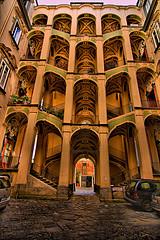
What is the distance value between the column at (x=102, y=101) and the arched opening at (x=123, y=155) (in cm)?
268

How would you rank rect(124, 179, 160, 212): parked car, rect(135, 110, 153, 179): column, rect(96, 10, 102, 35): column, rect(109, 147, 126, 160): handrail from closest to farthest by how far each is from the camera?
rect(124, 179, 160, 212): parked car < rect(135, 110, 153, 179): column < rect(109, 147, 126, 160): handrail < rect(96, 10, 102, 35): column

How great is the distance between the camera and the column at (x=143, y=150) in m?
12.5

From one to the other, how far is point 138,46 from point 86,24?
7815 millimetres

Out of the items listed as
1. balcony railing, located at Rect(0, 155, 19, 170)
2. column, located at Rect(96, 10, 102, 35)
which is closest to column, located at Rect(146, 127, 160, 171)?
column, located at Rect(96, 10, 102, 35)

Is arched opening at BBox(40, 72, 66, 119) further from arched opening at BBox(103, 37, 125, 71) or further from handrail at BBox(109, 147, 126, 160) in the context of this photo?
handrail at BBox(109, 147, 126, 160)

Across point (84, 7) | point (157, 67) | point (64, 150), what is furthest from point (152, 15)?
point (64, 150)

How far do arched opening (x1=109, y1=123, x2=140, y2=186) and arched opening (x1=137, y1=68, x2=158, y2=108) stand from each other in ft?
12.8

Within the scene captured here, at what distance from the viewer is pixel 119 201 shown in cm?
1166

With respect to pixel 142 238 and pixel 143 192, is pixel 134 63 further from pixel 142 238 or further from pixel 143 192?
pixel 142 238

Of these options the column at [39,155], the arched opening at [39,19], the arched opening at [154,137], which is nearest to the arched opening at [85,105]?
the column at [39,155]

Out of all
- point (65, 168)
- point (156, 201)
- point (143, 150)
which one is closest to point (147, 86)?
point (143, 150)

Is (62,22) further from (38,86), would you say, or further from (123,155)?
(123,155)

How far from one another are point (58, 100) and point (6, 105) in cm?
923

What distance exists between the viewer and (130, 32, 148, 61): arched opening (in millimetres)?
19539
